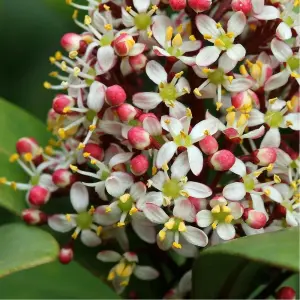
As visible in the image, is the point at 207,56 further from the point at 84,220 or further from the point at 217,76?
the point at 84,220

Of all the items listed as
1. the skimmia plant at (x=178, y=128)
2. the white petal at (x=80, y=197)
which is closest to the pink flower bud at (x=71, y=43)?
the skimmia plant at (x=178, y=128)

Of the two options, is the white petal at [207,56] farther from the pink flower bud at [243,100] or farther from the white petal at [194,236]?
the white petal at [194,236]

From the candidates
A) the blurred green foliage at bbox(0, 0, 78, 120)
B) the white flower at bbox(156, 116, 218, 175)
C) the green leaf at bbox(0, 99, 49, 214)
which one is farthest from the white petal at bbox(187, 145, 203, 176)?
the blurred green foliage at bbox(0, 0, 78, 120)

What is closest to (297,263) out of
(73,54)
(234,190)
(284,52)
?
(234,190)

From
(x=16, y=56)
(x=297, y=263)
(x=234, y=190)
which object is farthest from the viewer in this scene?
(x=16, y=56)

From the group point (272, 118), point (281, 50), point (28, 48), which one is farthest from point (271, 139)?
point (28, 48)

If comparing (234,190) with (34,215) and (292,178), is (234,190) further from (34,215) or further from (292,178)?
(34,215)

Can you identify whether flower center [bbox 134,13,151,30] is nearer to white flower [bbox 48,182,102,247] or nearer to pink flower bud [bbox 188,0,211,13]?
pink flower bud [bbox 188,0,211,13]
